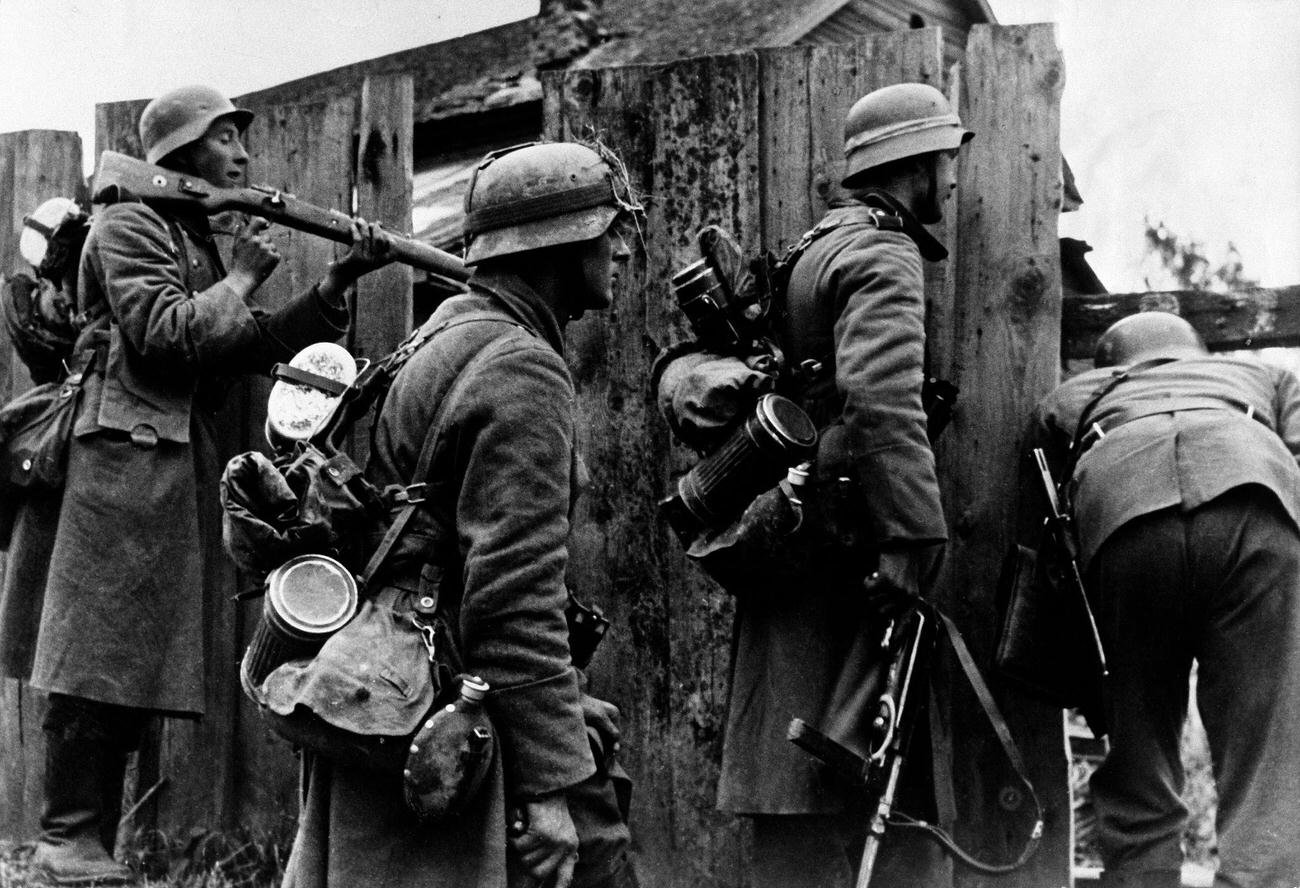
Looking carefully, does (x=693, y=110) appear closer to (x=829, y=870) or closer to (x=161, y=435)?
(x=161, y=435)

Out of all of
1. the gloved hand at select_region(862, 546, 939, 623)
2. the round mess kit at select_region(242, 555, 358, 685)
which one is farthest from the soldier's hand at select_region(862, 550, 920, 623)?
the round mess kit at select_region(242, 555, 358, 685)

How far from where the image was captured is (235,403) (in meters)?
6.43

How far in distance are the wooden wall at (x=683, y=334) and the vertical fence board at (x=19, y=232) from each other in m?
2.25

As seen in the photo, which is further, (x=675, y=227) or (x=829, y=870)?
(x=675, y=227)

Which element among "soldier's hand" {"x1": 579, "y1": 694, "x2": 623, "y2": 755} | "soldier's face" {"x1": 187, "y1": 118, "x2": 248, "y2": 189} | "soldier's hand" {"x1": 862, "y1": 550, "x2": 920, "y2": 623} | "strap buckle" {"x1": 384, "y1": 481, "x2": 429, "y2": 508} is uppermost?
"soldier's face" {"x1": 187, "y1": 118, "x2": 248, "y2": 189}

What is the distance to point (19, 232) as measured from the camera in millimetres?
7043

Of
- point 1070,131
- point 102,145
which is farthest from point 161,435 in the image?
point 1070,131

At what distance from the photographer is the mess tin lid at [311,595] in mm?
3637

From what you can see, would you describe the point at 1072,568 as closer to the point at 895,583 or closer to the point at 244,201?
the point at 895,583

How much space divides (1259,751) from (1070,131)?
11.3 m

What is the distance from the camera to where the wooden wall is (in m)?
5.59

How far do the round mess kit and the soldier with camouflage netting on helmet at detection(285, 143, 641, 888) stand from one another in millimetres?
116

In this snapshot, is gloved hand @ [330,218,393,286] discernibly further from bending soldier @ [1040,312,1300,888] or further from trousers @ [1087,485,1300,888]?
trousers @ [1087,485,1300,888]

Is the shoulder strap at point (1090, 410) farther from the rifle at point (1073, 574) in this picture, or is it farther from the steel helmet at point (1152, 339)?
the rifle at point (1073, 574)
